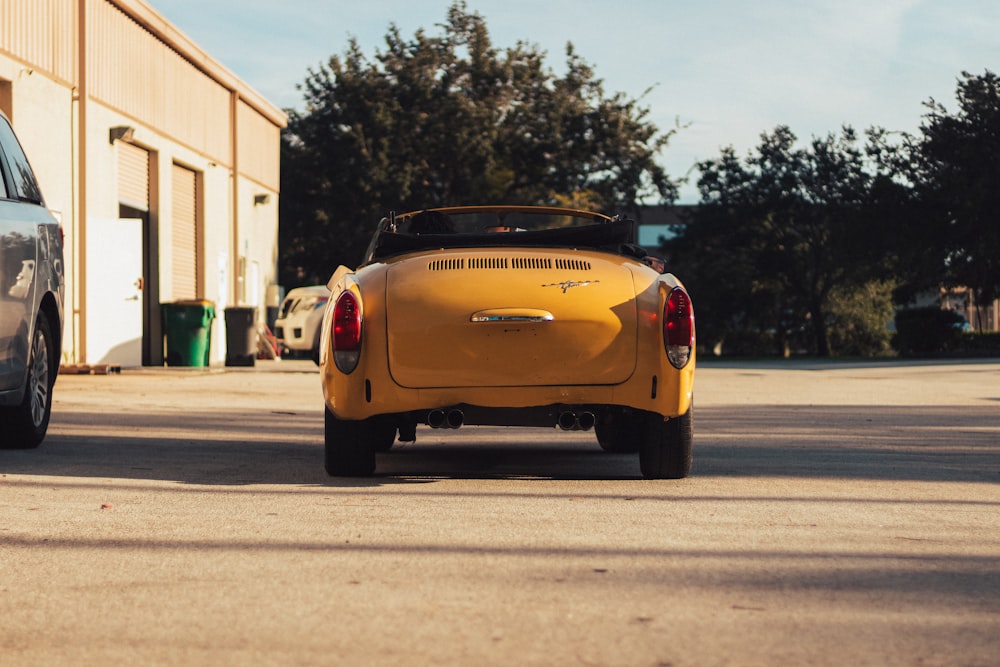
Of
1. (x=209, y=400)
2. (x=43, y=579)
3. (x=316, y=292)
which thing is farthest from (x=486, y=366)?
(x=316, y=292)

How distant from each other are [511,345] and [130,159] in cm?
2002

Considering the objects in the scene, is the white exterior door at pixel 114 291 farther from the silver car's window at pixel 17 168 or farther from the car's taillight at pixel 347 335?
the car's taillight at pixel 347 335

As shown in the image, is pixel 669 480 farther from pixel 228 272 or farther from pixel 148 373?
pixel 228 272

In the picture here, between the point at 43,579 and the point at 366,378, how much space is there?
2.69 metres

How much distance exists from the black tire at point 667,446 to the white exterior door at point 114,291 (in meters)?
16.5

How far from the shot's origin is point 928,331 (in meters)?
44.1

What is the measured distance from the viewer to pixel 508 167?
51.2 metres

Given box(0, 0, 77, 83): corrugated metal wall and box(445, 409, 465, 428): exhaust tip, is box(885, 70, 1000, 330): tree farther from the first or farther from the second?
box(445, 409, 465, 428): exhaust tip

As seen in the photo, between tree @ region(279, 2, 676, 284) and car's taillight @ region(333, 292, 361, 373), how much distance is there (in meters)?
42.1

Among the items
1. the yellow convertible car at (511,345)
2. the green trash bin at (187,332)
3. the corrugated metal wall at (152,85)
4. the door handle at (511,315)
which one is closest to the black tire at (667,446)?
the yellow convertible car at (511,345)

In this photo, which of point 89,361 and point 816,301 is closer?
point 89,361

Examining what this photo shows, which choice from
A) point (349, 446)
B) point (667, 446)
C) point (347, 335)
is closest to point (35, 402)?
point (349, 446)

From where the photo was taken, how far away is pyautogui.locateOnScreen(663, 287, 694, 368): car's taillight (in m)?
7.16

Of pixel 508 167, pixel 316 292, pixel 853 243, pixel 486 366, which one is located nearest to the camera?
pixel 486 366
